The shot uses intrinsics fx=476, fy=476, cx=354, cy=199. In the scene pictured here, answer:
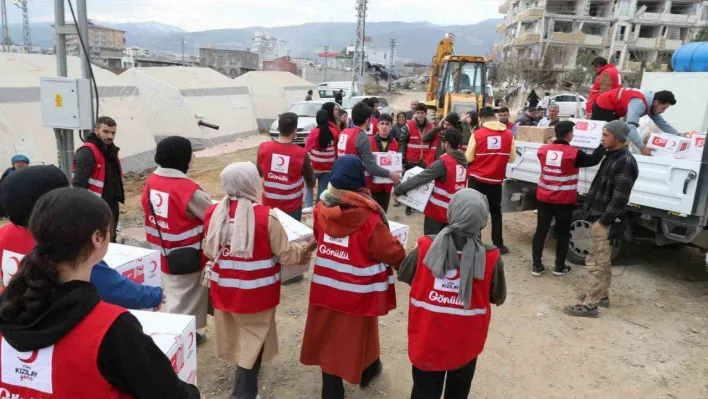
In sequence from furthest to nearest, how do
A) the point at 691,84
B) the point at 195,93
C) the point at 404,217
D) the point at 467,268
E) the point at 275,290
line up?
the point at 195,93 < the point at 691,84 < the point at 404,217 < the point at 275,290 < the point at 467,268

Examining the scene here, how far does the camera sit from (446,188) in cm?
504

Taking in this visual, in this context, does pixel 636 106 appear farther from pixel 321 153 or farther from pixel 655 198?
pixel 321 153

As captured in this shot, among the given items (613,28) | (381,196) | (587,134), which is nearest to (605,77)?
→ (587,134)

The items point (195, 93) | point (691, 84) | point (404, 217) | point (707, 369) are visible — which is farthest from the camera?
point (195, 93)

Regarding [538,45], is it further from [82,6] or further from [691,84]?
[82,6]

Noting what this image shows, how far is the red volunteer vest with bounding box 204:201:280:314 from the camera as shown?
2979mm

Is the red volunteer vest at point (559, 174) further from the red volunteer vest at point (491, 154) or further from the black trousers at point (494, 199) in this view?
the black trousers at point (494, 199)

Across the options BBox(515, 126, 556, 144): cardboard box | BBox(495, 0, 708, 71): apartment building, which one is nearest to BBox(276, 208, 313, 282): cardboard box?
BBox(515, 126, 556, 144): cardboard box

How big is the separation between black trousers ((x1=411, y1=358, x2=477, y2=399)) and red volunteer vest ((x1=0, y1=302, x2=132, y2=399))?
1855 millimetres

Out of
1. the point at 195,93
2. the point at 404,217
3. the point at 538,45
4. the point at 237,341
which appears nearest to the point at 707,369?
the point at 237,341

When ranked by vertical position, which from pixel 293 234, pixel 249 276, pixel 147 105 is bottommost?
pixel 249 276

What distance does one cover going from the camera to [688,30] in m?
48.7

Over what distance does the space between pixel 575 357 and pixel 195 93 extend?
15.0m

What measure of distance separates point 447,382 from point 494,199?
147 inches
